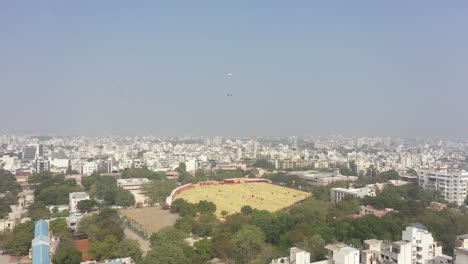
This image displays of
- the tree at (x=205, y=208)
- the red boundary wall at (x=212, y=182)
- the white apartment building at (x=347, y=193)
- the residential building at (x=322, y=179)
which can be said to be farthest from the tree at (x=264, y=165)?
the tree at (x=205, y=208)

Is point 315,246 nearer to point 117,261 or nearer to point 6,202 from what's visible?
point 117,261

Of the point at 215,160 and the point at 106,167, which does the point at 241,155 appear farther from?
the point at 106,167

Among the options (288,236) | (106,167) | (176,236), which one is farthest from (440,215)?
(106,167)

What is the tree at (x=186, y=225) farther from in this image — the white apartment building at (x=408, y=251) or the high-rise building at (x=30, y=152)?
the high-rise building at (x=30, y=152)

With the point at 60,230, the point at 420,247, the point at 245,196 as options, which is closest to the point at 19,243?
the point at 60,230

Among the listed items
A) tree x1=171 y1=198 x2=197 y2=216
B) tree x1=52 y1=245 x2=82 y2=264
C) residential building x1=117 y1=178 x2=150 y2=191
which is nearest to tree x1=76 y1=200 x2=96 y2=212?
tree x1=171 y1=198 x2=197 y2=216

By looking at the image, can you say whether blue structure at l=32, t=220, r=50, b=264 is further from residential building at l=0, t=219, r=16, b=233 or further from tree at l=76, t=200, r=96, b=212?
tree at l=76, t=200, r=96, b=212
